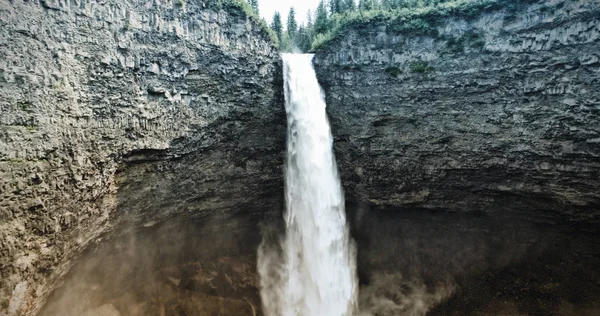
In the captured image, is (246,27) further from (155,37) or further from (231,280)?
(231,280)

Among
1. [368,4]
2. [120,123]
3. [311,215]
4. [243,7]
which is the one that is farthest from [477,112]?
[120,123]

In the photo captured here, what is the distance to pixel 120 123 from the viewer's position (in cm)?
906

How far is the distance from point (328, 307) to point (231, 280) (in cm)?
403

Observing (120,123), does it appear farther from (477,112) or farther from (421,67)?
(477,112)

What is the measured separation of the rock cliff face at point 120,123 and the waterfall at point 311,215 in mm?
715

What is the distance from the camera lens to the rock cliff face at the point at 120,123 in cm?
695

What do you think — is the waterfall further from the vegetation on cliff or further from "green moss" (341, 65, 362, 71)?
the vegetation on cliff

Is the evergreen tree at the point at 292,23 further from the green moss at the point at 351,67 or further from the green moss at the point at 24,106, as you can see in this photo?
the green moss at the point at 24,106

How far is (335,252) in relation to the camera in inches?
513

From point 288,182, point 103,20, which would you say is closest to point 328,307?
point 288,182

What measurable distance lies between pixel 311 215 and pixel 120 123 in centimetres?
728

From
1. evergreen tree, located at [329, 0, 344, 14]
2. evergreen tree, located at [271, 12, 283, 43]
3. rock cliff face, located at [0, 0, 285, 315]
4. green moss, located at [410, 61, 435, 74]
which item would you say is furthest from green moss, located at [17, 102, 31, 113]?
evergreen tree, located at [271, 12, 283, 43]

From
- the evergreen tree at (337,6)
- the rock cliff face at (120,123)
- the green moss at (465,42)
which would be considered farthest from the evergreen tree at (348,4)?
the rock cliff face at (120,123)

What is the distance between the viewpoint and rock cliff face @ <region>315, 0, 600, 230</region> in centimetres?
1027
